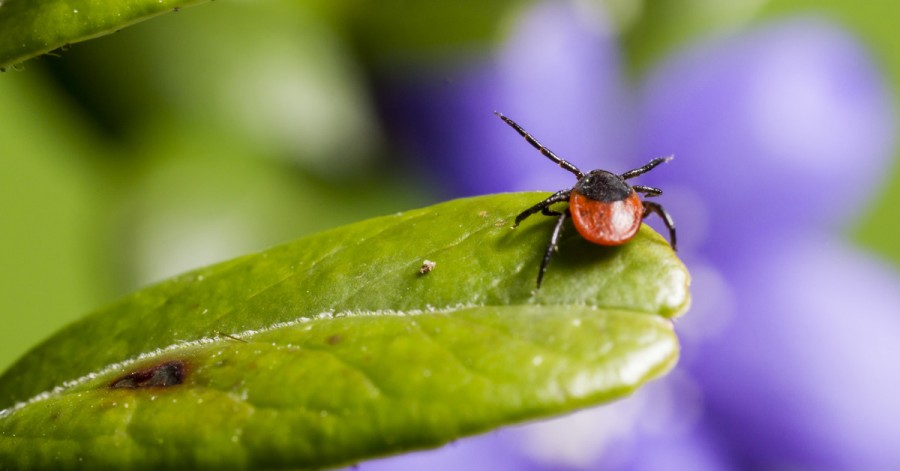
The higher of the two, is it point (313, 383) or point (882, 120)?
point (882, 120)

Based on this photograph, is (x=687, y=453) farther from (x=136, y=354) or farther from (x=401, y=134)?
(x=136, y=354)

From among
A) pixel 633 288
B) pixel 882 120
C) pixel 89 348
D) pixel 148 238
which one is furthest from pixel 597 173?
pixel 882 120

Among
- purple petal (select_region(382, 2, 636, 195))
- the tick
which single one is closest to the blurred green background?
purple petal (select_region(382, 2, 636, 195))

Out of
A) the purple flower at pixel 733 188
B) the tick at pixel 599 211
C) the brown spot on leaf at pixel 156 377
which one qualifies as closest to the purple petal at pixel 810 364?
the purple flower at pixel 733 188

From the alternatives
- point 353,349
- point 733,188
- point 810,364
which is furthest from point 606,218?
point 733,188

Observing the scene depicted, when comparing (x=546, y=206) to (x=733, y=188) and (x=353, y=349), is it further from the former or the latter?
(x=733, y=188)

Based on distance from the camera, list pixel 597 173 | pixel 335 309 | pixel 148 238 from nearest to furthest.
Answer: pixel 335 309, pixel 597 173, pixel 148 238

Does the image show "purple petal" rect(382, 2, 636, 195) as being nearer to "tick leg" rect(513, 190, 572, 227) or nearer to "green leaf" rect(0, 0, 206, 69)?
"tick leg" rect(513, 190, 572, 227)
